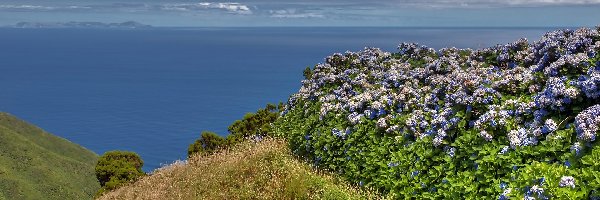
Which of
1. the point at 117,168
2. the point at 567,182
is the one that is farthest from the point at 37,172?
the point at 567,182

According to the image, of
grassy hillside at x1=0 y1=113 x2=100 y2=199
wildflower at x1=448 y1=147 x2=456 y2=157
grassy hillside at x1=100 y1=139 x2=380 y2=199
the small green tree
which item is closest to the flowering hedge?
wildflower at x1=448 y1=147 x2=456 y2=157

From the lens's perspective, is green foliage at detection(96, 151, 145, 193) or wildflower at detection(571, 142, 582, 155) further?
green foliage at detection(96, 151, 145, 193)

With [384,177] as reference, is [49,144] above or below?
below

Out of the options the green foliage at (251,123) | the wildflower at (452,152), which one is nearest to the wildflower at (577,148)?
the wildflower at (452,152)

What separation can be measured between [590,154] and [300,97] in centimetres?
1033

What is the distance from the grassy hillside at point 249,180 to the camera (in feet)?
34.7

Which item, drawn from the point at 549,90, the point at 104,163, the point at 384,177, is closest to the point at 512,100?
the point at 549,90

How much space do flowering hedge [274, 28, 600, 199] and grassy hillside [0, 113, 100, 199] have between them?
4406 inches

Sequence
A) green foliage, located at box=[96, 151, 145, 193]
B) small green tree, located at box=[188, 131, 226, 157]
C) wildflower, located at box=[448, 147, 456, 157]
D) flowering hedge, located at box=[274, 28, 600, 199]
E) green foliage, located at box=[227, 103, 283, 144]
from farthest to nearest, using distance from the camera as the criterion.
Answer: green foliage, located at box=[96, 151, 145, 193] → small green tree, located at box=[188, 131, 226, 157] → green foliage, located at box=[227, 103, 283, 144] → wildflower, located at box=[448, 147, 456, 157] → flowering hedge, located at box=[274, 28, 600, 199]

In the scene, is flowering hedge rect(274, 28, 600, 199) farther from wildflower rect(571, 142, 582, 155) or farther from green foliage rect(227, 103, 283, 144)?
green foliage rect(227, 103, 283, 144)

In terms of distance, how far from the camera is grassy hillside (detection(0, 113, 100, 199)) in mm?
116806

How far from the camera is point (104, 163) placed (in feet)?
88.9

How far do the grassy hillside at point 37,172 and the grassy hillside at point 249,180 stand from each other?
351 feet

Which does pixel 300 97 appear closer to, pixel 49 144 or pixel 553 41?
pixel 553 41
